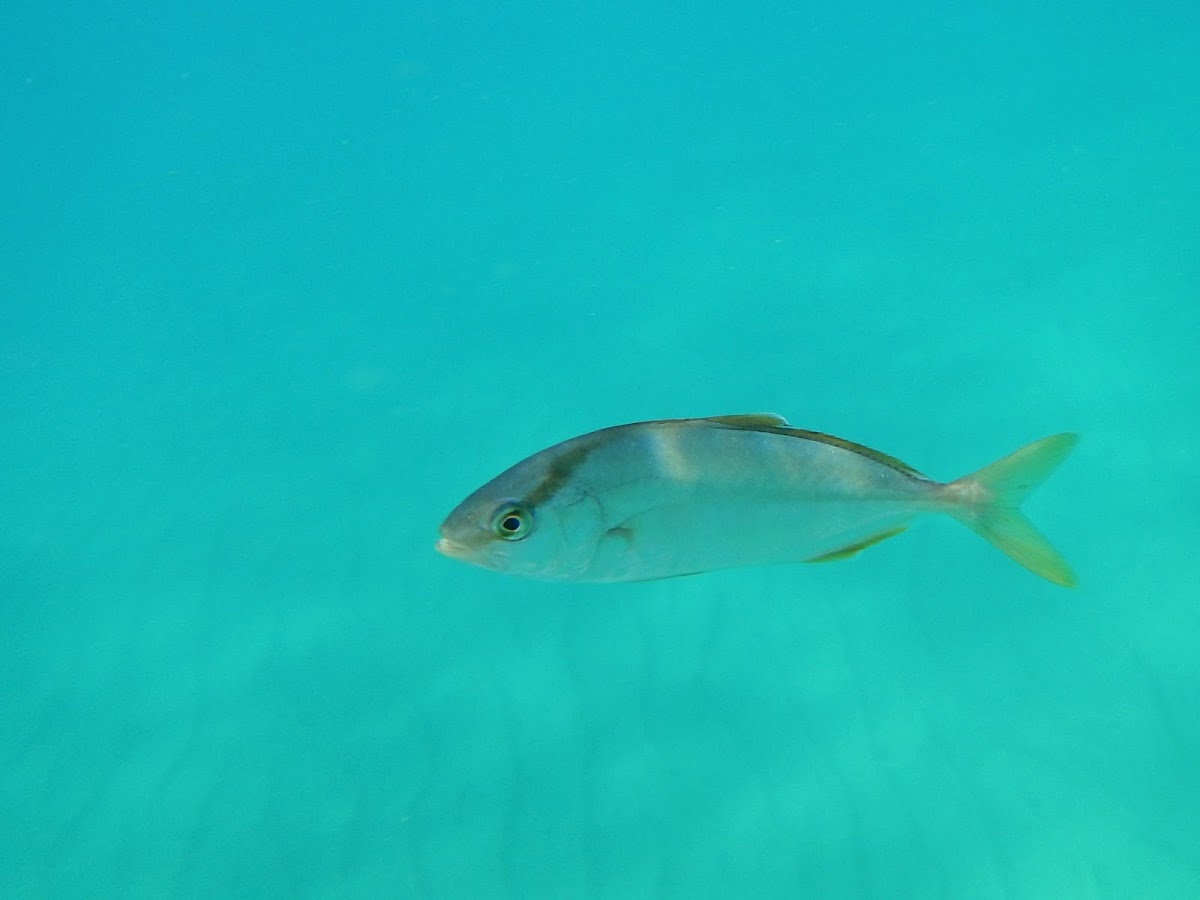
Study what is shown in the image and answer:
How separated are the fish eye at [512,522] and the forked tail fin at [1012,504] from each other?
772 mm

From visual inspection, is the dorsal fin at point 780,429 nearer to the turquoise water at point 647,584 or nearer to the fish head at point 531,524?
the fish head at point 531,524

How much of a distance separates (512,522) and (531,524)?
0.11ft

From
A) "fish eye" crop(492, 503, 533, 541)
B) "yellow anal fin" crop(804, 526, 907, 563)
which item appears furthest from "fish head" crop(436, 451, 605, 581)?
"yellow anal fin" crop(804, 526, 907, 563)

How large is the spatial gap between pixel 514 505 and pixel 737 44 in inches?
525

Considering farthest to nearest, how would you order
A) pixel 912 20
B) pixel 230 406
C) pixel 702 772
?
pixel 912 20, pixel 230 406, pixel 702 772

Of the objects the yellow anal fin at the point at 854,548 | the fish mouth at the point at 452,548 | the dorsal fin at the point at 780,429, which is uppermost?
the dorsal fin at the point at 780,429

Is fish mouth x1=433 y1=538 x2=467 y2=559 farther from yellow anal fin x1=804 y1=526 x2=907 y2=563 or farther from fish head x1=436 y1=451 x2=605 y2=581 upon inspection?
yellow anal fin x1=804 y1=526 x2=907 y2=563

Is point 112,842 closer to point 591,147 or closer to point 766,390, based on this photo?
point 766,390

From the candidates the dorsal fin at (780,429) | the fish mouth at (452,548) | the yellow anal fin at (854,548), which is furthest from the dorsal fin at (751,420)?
the fish mouth at (452,548)

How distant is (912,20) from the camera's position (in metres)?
12.1

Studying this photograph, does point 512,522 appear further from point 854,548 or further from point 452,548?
point 854,548

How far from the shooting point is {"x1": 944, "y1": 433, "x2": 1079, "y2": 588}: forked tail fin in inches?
62.9

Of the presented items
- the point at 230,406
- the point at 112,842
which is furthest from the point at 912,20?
the point at 112,842

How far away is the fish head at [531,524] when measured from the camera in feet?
4.81
